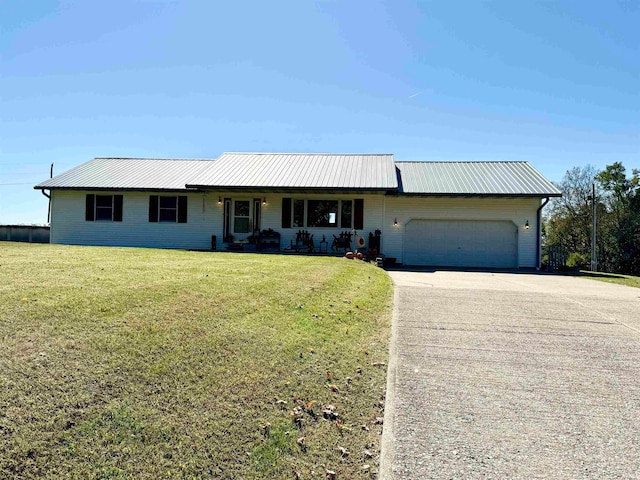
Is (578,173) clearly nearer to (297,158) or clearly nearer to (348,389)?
(297,158)

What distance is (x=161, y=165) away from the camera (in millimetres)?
21703

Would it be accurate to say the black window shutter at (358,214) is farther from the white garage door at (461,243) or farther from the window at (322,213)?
the white garage door at (461,243)

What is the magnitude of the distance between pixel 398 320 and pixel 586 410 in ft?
10.2

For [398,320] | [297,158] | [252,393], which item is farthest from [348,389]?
[297,158]

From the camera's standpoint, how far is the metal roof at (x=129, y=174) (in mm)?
18406

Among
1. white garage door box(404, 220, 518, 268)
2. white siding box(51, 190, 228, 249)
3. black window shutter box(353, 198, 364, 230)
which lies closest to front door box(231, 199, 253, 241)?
white siding box(51, 190, 228, 249)

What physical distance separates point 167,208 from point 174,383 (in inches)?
647

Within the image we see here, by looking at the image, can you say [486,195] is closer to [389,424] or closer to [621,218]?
[389,424]

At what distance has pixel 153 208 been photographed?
1852 cm

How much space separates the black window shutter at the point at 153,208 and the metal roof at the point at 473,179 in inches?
437

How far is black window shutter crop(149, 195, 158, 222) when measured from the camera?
18484mm

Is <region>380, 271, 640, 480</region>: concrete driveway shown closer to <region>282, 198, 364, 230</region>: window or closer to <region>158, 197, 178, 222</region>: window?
<region>282, 198, 364, 230</region>: window

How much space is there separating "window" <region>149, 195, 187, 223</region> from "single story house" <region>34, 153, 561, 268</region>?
0.05 meters

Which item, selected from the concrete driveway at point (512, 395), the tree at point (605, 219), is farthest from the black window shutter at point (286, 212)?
the tree at point (605, 219)
